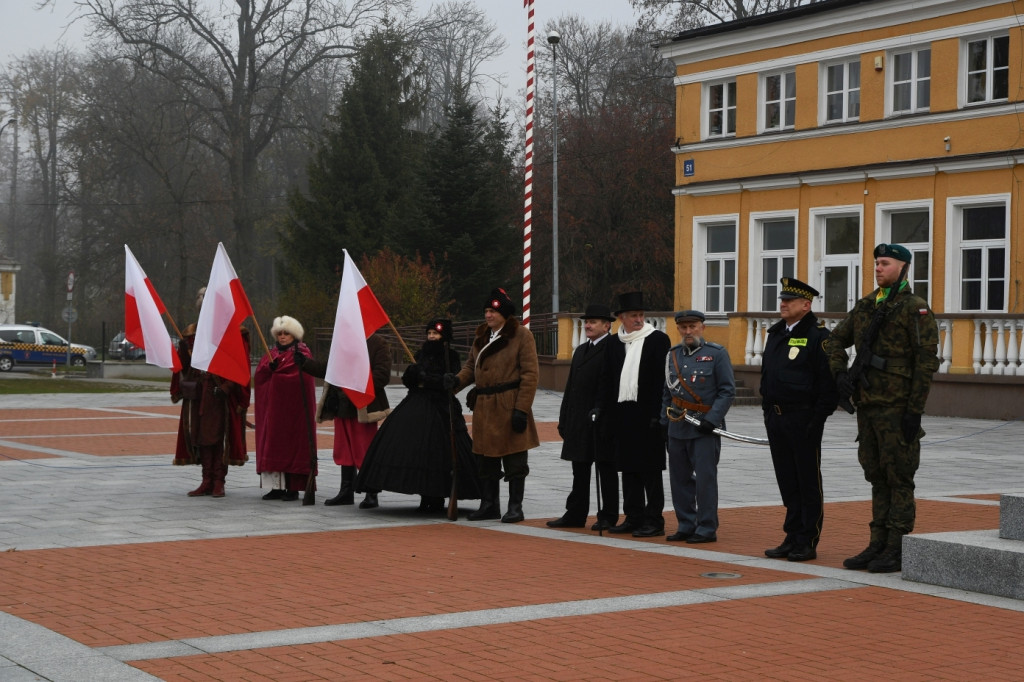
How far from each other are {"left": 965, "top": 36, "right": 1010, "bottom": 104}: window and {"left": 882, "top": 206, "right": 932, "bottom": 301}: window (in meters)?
2.58

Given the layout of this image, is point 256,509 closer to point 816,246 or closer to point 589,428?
point 589,428

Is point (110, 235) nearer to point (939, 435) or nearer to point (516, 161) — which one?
point (516, 161)

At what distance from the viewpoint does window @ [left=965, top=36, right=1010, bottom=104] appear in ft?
90.7

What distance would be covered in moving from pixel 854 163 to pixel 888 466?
2237 centimetres

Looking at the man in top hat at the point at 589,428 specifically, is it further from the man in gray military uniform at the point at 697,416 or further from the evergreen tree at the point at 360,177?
the evergreen tree at the point at 360,177

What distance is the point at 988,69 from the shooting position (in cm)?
2797

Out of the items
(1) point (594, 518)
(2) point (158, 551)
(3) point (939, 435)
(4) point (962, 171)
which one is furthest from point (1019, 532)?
(4) point (962, 171)

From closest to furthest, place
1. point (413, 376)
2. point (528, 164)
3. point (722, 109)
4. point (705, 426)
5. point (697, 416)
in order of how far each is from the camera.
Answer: point (705, 426) → point (697, 416) → point (413, 376) → point (528, 164) → point (722, 109)

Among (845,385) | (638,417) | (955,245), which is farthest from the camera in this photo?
(955,245)

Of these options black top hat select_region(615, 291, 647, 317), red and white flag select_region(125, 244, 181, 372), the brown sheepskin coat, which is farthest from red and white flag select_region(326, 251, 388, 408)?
black top hat select_region(615, 291, 647, 317)

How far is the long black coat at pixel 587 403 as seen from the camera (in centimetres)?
1122

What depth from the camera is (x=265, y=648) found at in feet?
22.1

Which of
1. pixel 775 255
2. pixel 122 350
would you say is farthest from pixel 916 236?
pixel 122 350

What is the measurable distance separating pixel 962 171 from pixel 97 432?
1764cm
